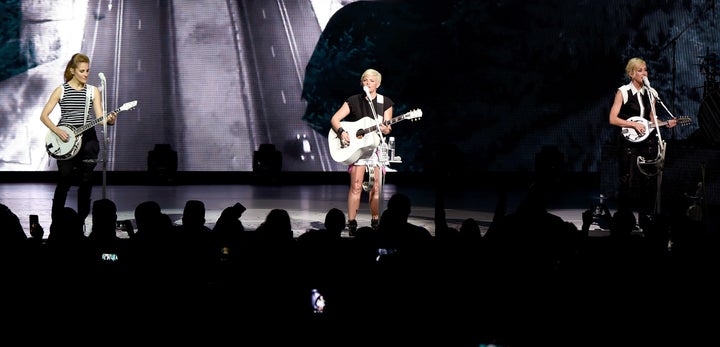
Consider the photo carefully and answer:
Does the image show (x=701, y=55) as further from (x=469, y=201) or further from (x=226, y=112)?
(x=226, y=112)

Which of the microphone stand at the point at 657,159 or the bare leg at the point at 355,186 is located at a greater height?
the microphone stand at the point at 657,159

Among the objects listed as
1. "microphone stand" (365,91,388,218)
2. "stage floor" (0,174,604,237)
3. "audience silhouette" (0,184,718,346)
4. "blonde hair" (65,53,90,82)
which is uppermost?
"blonde hair" (65,53,90,82)

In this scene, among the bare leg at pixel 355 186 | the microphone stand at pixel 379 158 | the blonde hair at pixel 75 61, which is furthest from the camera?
the bare leg at pixel 355 186

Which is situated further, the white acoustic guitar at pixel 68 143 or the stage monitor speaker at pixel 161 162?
the stage monitor speaker at pixel 161 162

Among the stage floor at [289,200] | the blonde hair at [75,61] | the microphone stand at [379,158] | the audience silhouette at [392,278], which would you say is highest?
the blonde hair at [75,61]

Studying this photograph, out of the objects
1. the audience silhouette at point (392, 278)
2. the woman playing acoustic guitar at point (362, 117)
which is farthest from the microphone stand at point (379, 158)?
the audience silhouette at point (392, 278)

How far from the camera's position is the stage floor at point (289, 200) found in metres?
9.03

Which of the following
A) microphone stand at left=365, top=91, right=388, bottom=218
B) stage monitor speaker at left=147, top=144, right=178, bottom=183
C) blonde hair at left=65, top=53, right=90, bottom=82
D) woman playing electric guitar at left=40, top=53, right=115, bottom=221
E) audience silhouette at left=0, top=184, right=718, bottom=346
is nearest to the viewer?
audience silhouette at left=0, top=184, right=718, bottom=346

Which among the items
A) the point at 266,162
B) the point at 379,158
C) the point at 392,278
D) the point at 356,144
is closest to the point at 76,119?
the point at 356,144

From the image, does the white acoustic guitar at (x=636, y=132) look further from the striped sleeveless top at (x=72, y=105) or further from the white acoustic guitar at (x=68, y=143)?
the striped sleeveless top at (x=72, y=105)

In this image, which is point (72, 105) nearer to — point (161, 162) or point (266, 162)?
point (161, 162)

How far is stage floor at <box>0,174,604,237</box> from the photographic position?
903 centimetres

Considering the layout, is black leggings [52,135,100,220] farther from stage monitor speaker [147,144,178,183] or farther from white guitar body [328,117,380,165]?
stage monitor speaker [147,144,178,183]

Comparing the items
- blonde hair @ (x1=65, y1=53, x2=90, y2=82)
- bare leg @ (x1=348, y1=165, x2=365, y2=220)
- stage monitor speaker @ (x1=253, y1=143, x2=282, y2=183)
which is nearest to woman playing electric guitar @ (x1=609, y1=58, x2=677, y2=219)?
bare leg @ (x1=348, y1=165, x2=365, y2=220)
